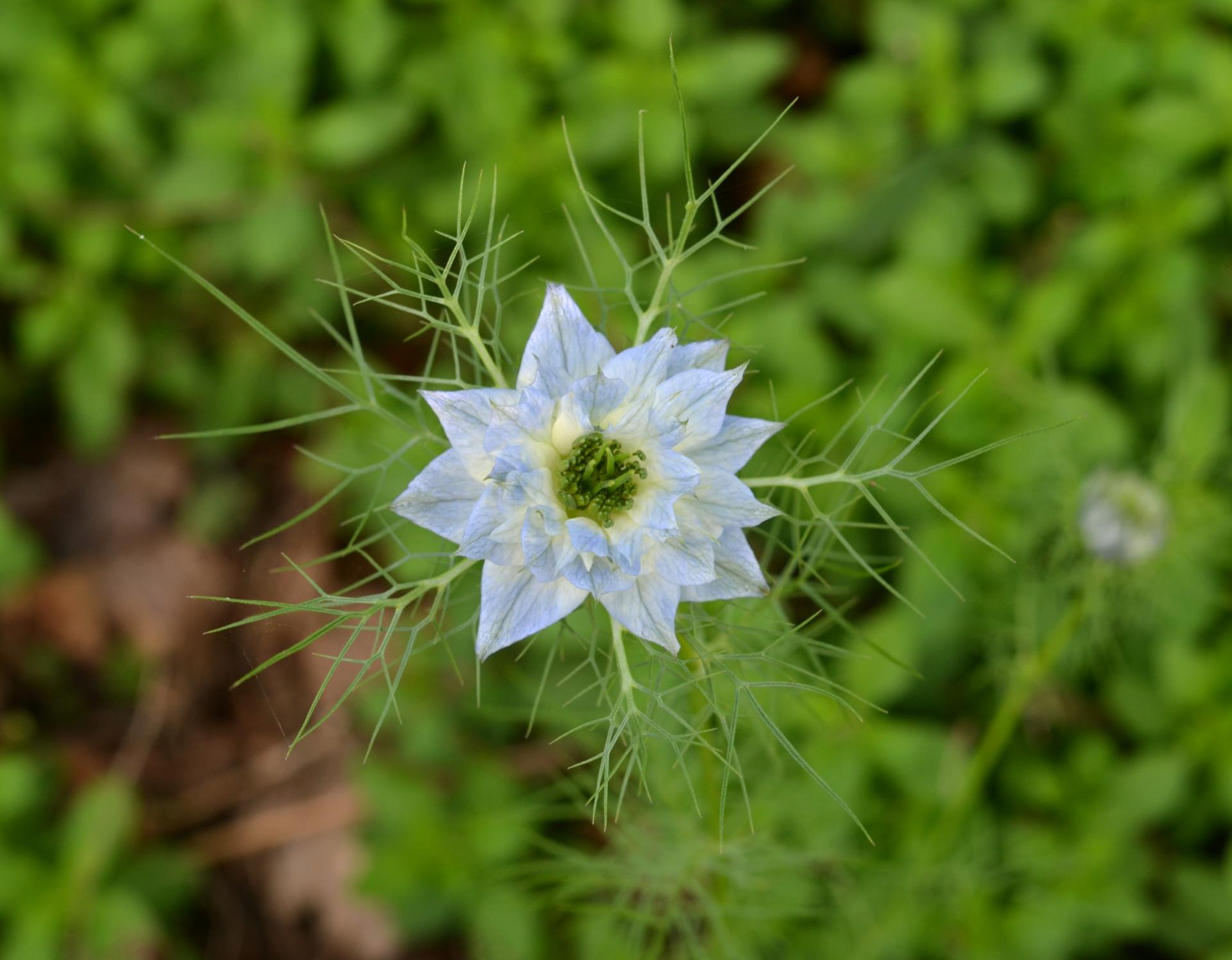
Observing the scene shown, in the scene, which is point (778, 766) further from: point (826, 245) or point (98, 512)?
point (98, 512)

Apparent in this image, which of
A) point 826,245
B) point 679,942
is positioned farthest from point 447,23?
point 679,942

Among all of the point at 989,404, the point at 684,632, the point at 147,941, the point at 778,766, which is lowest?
the point at 147,941

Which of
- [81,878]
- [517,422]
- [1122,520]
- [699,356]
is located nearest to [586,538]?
[517,422]

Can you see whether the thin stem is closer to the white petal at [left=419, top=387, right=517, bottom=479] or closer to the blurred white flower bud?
the white petal at [left=419, top=387, right=517, bottom=479]

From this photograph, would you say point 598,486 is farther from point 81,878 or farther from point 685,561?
point 81,878

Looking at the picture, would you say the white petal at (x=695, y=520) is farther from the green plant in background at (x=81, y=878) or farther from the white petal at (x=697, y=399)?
the green plant in background at (x=81, y=878)

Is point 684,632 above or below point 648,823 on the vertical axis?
above
